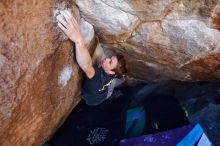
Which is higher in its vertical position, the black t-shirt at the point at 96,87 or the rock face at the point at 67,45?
the rock face at the point at 67,45

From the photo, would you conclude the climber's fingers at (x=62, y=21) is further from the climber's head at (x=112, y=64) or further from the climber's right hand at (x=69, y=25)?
the climber's head at (x=112, y=64)

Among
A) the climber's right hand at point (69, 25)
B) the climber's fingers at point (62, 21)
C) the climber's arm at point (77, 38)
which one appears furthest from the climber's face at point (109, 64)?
the climber's fingers at point (62, 21)

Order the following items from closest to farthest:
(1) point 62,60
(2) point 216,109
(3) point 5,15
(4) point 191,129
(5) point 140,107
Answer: (3) point 5,15 < (1) point 62,60 < (4) point 191,129 < (2) point 216,109 < (5) point 140,107

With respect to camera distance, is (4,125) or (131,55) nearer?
(4,125)

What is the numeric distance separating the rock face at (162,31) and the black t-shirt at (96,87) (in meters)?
0.17

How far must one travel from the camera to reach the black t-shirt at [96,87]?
2268mm

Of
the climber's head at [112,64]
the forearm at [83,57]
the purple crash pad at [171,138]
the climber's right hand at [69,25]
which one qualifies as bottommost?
the purple crash pad at [171,138]

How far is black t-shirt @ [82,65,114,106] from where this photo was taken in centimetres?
227

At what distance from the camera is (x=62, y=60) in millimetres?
1983

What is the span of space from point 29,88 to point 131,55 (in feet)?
2.47

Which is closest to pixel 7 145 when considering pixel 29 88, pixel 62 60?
pixel 29 88

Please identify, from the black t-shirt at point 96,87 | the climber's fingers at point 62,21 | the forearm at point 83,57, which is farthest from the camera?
the black t-shirt at point 96,87

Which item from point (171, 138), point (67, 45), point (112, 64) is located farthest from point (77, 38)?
point (171, 138)

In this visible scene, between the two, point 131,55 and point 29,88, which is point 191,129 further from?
point 29,88
